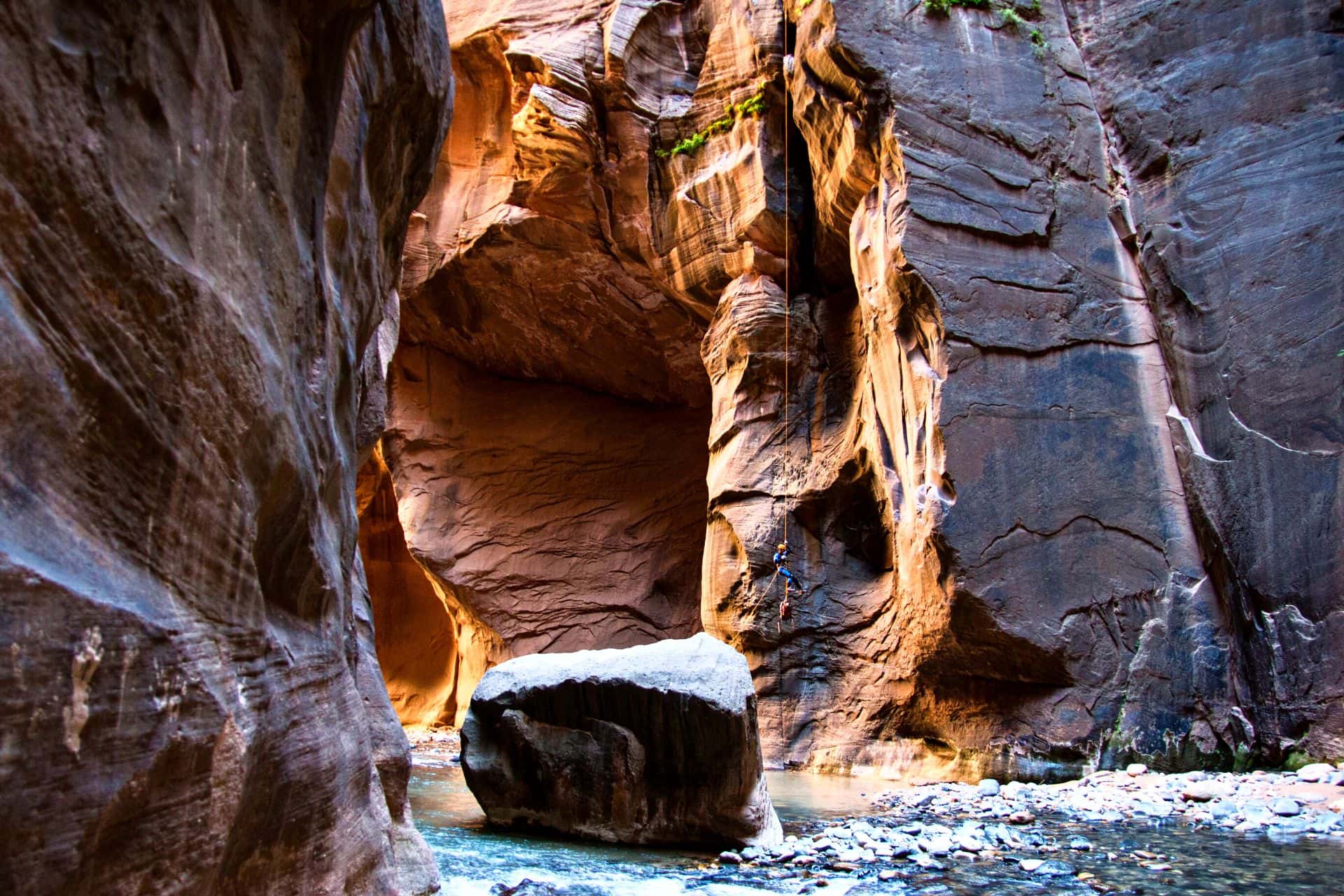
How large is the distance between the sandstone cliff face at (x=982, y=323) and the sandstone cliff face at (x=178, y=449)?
7.68m

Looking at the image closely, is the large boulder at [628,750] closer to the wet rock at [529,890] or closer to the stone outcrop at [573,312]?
the wet rock at [529,890]

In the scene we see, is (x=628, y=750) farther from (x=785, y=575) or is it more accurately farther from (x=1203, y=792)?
(x=785, y=575)

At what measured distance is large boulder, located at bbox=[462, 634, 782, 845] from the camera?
678cm

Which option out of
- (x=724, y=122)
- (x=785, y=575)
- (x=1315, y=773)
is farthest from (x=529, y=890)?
(x=724, y=122)

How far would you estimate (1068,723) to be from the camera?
9.69 m

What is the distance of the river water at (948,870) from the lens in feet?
17.4

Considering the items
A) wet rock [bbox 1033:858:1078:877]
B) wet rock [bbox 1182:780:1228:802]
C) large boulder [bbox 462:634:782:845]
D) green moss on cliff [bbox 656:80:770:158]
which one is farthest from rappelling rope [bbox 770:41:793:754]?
wet rock [bbox 1033:858:1078:877]

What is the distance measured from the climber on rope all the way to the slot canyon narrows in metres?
0.21

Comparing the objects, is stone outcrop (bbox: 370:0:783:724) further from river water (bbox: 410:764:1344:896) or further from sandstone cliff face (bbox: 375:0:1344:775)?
river water (bbox: 410:764:1344:896)

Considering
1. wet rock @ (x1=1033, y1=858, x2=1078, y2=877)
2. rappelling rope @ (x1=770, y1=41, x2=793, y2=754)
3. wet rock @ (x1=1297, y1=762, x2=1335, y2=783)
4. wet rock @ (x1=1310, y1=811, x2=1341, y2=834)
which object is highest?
rappelling rope @ (x1=770, y1=41, x2=793, y2=754)

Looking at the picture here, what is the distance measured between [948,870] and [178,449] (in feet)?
16.4

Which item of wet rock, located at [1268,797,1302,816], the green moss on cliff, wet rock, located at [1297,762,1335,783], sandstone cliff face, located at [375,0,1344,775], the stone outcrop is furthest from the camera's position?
the stone outcrop

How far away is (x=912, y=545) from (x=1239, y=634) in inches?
127

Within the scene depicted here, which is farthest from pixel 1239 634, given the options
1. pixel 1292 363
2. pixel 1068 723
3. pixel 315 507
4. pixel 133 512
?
pixel 133 512
